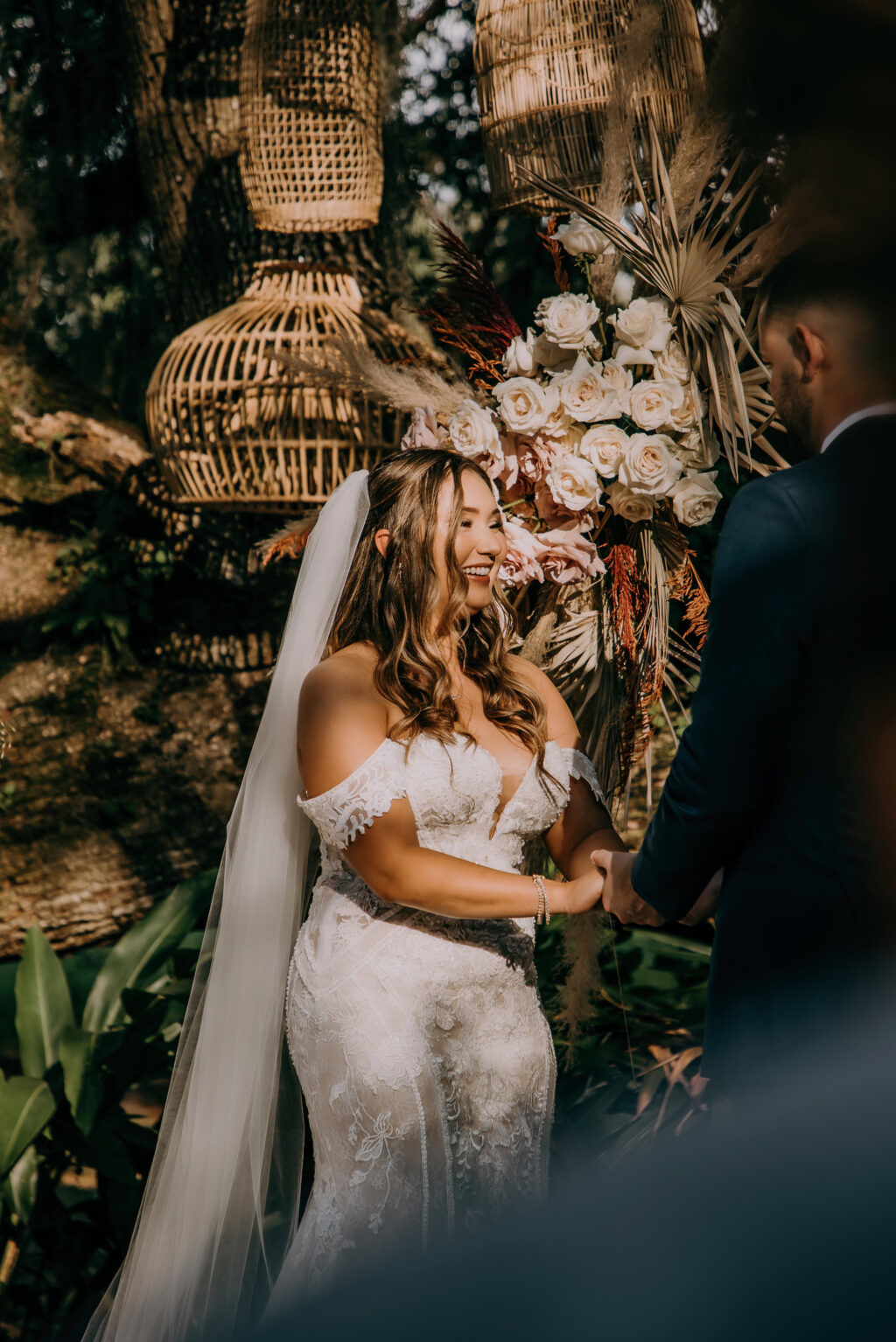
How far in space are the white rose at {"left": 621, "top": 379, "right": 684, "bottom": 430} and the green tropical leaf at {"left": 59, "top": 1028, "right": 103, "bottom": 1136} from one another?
226 cm

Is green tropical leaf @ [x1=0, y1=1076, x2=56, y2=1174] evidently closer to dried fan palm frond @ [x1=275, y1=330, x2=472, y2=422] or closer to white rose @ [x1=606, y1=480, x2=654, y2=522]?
dried fan palm frond @ [x1=275, y1=330, x2=472, y2=422]

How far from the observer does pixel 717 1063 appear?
5.06 feet

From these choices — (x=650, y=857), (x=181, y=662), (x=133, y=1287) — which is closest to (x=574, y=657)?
(x=650, y=857)

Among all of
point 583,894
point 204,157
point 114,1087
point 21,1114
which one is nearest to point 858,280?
point 583,894

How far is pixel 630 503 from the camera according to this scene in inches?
89.6

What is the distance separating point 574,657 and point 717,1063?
118 cm

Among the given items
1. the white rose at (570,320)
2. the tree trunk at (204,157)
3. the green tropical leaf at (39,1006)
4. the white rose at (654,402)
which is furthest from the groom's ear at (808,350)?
the tree trunk at (204,157)

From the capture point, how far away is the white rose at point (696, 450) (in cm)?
224

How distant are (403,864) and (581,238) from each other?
1344mm

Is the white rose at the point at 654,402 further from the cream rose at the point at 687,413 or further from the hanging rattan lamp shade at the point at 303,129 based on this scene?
the hanging rattan lamp shade at the point at 303,129

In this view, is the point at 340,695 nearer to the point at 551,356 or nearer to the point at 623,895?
the point at 623,895

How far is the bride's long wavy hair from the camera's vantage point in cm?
236

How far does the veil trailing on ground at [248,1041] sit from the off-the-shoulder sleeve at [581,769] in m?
0.59

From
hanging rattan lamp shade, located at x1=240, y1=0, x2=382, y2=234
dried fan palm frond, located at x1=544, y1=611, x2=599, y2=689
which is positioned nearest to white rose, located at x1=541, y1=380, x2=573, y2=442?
dried fan palm frond, located at x1=544, y1=611, x2=599, y2=689
